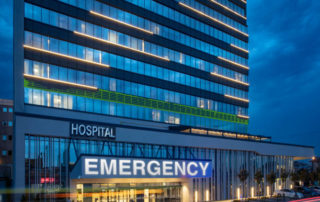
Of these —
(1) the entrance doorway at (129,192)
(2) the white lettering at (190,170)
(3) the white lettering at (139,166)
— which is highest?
(3) the white lettering at (139,166)

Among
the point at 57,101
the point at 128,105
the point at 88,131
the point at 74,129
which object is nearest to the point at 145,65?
the point at 128,105

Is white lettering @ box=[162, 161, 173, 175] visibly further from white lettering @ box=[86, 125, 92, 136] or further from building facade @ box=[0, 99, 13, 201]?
building facade @ box=[0, 99, 13, 201]

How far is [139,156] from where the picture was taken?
4597 centimetres

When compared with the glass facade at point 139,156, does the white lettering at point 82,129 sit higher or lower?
higher

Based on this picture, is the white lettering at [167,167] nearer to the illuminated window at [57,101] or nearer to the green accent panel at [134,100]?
the green accent panel at [134,100]

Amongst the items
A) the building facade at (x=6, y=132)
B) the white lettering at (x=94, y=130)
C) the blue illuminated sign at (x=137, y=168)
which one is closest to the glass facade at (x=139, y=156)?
the white lettering at (x=94, y=130)

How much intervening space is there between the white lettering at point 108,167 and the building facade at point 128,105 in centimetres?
13

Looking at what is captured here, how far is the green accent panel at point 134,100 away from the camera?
147 feet

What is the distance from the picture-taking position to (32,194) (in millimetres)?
35531

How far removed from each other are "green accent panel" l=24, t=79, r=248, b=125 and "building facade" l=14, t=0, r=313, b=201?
0.52ft

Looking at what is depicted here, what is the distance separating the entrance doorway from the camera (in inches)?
1540

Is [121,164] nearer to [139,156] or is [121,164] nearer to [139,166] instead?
[139,166]

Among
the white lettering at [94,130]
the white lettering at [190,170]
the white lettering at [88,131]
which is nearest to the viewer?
the white lettering at [88,131]

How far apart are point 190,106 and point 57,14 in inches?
1118
